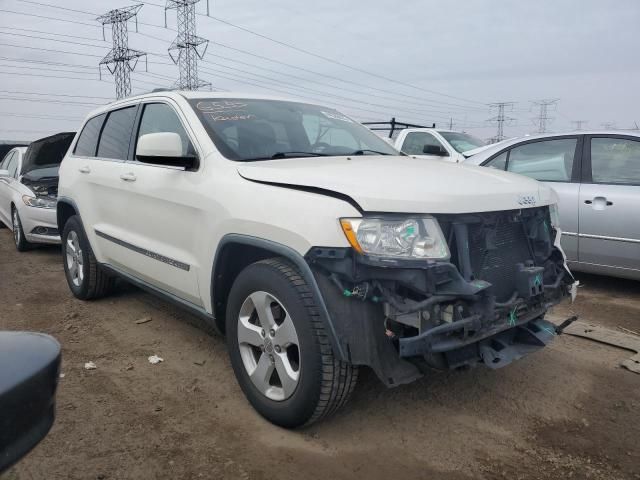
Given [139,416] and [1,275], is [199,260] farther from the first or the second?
[1,275]

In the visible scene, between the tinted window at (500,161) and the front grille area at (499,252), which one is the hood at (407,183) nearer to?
the front grille area at (499,252)

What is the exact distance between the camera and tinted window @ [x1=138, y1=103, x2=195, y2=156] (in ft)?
11.5

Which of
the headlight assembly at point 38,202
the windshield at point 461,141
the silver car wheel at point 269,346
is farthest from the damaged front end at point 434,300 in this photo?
the windshield at point 461,141

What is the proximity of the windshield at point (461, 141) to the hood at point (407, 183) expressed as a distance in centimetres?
719

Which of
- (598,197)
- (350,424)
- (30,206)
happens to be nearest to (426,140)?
(598,197)

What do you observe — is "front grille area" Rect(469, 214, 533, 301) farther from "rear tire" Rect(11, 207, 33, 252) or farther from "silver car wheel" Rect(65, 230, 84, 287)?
"rear tire" Rect(11, 207, 33, 252)

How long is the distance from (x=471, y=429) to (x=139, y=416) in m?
1.80

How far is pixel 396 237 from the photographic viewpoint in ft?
8.00

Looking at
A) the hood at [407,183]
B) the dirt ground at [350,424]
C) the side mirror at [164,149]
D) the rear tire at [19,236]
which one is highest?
the side mirror at [164,149]

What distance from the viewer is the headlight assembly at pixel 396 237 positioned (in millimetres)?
2412

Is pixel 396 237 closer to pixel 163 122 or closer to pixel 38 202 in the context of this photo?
pixel 163 122

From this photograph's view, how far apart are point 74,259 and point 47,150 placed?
4003 millimetres

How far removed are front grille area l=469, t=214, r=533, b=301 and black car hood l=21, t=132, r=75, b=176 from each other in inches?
296

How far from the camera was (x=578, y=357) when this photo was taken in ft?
12.5
